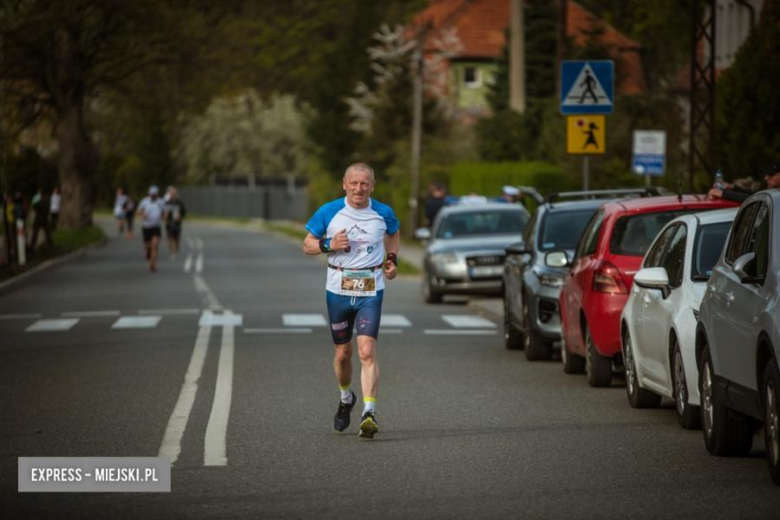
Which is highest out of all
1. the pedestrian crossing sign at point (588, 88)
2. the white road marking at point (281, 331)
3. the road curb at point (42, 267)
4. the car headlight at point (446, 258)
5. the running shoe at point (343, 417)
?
the pedestrian crossing sign at point (588, 88)

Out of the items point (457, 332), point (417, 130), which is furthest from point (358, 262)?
point (417, 130)

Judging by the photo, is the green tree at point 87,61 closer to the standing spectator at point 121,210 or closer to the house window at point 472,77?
the standing spectator at point 121,210

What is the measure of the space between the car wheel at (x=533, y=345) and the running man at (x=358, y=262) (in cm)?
622

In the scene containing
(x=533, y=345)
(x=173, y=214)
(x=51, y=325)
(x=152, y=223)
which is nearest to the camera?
(x=533, y=345)

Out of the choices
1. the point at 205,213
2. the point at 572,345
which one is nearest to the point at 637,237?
the point at 572,345

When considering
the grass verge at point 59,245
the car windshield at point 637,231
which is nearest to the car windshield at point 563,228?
the car windshield at point 637,231

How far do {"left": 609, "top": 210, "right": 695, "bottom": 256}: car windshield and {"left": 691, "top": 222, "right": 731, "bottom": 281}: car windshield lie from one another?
8.42 feet

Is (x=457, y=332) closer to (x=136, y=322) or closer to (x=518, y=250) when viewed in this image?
(x=518, y=250)

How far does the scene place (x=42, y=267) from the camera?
41.6 meters

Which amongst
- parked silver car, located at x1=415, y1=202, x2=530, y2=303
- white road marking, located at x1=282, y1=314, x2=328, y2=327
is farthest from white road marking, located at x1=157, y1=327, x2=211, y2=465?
parked silver car, located at x1=415, y1=202, x2=530, y2=303

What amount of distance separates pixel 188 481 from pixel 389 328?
44.8 feet

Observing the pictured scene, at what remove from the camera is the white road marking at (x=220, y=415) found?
412 inches

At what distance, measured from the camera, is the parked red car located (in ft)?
47.9

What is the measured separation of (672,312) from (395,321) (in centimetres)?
1282
